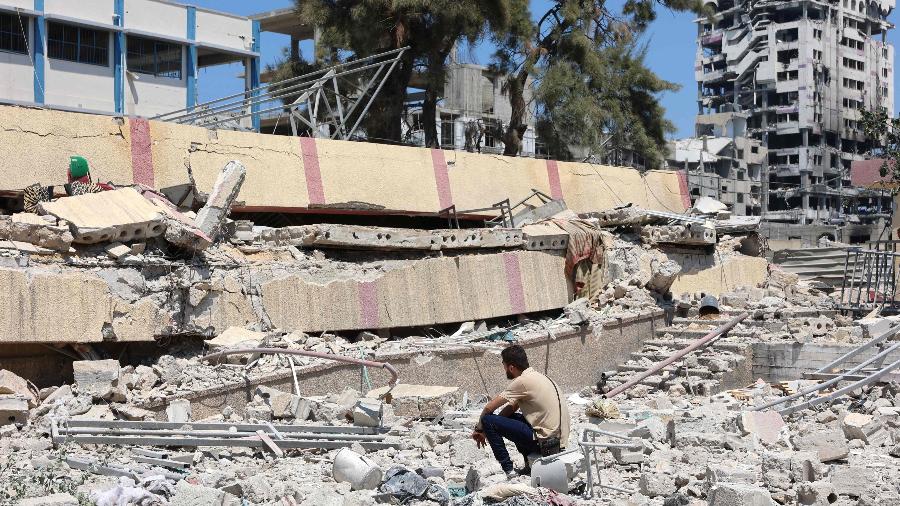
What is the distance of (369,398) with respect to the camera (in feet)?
33.0

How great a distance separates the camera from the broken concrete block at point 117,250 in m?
10.6

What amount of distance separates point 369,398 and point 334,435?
3.50 ft

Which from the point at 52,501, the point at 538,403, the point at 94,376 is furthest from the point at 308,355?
the point at 52,501

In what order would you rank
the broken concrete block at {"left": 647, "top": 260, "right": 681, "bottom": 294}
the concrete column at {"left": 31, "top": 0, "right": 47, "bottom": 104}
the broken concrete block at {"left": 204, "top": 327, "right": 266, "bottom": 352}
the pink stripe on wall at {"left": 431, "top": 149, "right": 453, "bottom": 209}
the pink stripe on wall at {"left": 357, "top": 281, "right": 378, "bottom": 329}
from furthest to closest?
the concrete column at {"left": 31, "top": 0, "right": 47, "bottom": 104} < the broken concrete block at {"left": 647, "top": 260, "right": 681, "bottom": 294} < the pink stripe on wall at {"left": 431, "top": 149, "right": 453, "bottom": 209} < the pink stripe on wall at {"left": 357, "top": 281, "right": 378, "bottom": 329} < the broken concrete block at {"left": 204, "top": 327, "right": 266, "bottom": 352}

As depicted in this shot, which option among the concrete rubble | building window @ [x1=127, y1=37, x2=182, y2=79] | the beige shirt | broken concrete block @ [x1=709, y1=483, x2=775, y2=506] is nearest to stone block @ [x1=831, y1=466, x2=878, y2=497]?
the concrete rubble

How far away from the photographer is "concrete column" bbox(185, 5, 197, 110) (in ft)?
86.0

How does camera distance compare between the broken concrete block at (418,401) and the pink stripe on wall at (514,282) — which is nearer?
the broken concrete block at (418,401)

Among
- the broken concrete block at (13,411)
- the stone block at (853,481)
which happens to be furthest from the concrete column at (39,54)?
the stone block at (853,481)

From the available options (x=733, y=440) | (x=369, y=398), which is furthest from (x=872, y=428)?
(x=369, y=398)

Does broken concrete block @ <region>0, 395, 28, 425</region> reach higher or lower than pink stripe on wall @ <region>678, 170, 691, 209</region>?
lower

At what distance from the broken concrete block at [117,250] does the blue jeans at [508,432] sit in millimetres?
4879

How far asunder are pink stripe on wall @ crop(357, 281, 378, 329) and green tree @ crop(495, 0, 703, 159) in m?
12.1

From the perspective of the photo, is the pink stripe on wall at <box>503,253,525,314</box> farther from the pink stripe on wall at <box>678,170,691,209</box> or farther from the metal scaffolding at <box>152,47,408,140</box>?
the pink stripe on wall at <box>678,170,691,209</box>

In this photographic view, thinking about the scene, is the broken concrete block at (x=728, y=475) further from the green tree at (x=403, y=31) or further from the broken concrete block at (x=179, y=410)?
the green tree at (x=403, y=31)
